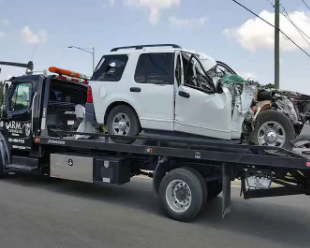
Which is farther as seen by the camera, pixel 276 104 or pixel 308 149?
pixel 276 104

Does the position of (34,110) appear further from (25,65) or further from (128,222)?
(128,222)

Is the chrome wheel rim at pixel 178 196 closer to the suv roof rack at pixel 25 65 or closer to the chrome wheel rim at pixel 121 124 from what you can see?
the chrome wheel rim at pixel 121 124

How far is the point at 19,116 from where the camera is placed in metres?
8.56

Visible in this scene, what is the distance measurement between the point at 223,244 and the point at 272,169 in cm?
136

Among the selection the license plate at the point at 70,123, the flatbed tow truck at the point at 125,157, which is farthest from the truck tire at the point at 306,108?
the license plate at the point at 70,123

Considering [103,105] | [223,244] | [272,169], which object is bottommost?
[223,244]

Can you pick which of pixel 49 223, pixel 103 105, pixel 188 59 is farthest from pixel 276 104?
pixel 49 223

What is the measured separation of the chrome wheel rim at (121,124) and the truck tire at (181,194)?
1.25m

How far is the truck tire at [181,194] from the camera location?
5.93 metres

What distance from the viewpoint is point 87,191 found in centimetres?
812

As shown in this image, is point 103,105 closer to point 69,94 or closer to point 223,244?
point 69,94

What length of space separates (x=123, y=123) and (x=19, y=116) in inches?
115

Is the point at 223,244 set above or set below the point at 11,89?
below

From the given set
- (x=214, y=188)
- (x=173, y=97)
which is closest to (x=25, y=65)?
(x=173, y=97)
